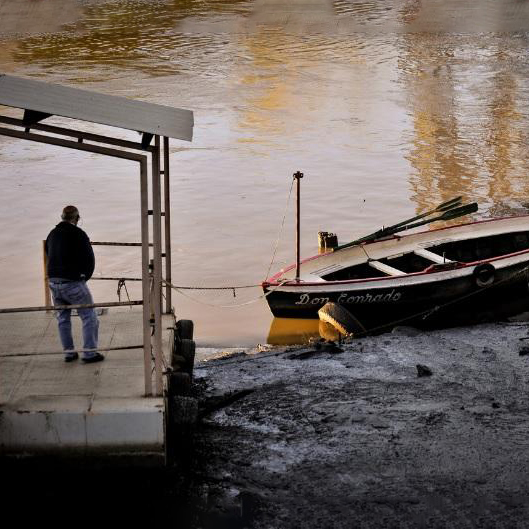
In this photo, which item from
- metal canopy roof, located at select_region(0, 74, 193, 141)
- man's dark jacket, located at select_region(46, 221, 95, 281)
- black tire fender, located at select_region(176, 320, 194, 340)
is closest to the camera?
metal canopy roof, located at select_region(0, 74, 193, 141)

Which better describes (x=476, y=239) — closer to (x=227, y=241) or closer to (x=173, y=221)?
(x=227, y=241)

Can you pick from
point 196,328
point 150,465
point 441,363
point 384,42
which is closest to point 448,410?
point 441,363

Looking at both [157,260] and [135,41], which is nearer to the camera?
[157,260]

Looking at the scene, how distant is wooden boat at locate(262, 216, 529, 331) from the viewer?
509 inches

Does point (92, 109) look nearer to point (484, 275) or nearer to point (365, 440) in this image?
point (365, 440)

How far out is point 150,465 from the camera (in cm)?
682

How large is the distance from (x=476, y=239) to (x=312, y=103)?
44.2 feet

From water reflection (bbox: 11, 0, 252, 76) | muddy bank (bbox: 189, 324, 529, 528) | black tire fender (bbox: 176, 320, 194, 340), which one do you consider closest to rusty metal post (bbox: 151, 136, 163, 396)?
muddy bank (bbox: 189, 324, 529, 528)

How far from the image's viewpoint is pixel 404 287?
1293cm

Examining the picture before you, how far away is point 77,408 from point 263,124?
1906 cm

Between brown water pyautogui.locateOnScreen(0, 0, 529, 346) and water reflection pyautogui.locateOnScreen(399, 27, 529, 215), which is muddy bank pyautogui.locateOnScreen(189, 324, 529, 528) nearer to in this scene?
brown water pyautogui.locateOnScreen(0, 0, 529, 346)

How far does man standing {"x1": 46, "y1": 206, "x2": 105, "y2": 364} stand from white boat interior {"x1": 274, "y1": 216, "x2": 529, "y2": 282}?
5.84m

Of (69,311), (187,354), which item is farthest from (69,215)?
(187,354)

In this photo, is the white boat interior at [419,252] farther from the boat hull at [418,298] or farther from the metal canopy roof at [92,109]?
the metal canopy roof at [92,109]
